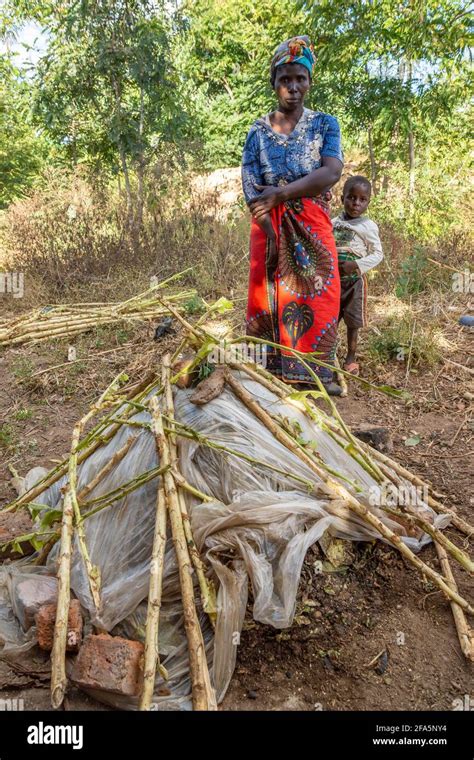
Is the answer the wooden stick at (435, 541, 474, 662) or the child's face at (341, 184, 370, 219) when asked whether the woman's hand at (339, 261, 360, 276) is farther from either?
the wooden stick at (435, 541, 474, 662)

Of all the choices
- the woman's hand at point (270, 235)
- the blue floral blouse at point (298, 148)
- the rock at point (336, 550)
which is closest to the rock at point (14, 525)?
the rock at point (336, 550)

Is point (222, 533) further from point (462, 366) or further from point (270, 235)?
point (462, 366)

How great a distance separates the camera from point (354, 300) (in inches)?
133

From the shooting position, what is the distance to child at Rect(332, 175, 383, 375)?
10.8ft

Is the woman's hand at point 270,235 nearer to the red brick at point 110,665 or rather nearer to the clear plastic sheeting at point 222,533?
the clear plastic sheeting at point 222,533

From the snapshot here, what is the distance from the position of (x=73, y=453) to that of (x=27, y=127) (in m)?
9.75

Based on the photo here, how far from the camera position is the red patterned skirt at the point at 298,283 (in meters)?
2.80

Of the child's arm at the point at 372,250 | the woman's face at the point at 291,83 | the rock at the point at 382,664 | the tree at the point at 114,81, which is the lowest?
the rock at the point at 382,664

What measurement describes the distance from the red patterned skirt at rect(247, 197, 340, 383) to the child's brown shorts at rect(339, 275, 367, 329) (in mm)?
437

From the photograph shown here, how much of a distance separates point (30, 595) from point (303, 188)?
213 cm

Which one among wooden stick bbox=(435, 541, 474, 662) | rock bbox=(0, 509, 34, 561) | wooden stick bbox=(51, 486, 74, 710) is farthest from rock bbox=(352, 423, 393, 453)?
rock bbox=(0, 509, 34, 561)

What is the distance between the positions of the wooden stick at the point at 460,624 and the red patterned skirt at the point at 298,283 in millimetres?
1278

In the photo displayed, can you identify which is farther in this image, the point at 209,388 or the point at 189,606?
the point at 209,388

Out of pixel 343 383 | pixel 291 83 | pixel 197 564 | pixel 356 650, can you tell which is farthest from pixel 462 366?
pixel 197 564
